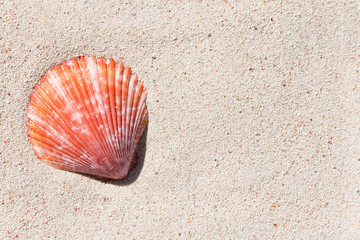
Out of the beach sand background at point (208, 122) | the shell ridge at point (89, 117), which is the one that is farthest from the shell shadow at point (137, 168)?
the shell ridge at point (89, 117)

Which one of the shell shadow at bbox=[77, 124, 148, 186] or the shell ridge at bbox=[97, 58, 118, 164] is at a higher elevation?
the shell ridge at bbox=[97, 58, 118, 164]

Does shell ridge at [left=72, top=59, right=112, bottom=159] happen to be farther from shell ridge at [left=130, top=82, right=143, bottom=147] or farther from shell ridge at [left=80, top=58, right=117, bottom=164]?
shell ridge at [left=130, top=82, right=143, bottom=147]

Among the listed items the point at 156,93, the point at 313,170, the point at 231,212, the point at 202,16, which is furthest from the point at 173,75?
the point at 313,170

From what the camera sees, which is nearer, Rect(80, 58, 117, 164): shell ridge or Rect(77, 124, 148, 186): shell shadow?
Rect(80, 58, 117, 164): shell ridge

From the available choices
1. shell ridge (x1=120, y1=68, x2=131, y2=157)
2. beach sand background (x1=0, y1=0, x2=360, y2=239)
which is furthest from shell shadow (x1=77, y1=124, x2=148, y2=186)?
shell ridge (x1=120, y1=68, x2=131, y2=157)

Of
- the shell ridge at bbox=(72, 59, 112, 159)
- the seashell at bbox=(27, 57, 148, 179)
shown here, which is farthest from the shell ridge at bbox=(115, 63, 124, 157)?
the shell ridge at bbox=(72, 59, 112, 159)

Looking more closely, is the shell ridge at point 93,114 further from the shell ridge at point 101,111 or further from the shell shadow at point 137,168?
the shell shadow at point 137,168
